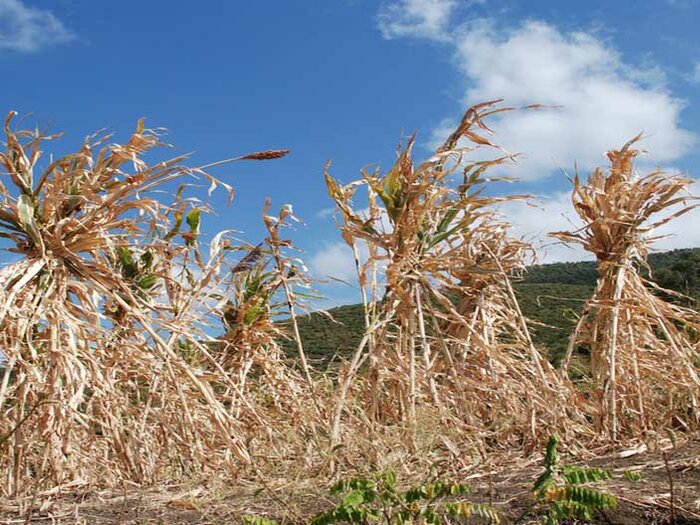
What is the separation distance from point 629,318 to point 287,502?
10.0 feet

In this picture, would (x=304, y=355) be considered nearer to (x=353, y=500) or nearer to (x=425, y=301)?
(x=425, y=301)

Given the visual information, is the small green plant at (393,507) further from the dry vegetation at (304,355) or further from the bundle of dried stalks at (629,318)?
the bundle of dried stalks at (629,318)

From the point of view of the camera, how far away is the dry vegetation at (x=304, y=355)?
3.60 meters

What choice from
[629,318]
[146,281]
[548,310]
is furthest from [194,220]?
[548,310]

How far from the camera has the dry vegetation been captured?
3.60 meters

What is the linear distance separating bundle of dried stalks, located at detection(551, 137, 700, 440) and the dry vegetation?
2 centimetres

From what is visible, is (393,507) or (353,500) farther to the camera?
(393,507)

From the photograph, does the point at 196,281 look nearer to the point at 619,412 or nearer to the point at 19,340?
the point at 19,340

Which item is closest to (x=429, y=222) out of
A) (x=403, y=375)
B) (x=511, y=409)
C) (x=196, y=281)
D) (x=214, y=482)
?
→ (x=403, y=375)

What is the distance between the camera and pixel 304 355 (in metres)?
4.63

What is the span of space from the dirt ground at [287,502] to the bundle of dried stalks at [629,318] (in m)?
1.37

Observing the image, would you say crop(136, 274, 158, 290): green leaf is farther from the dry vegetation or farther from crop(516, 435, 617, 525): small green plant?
crop(516, 435, 617, 525): small green plant

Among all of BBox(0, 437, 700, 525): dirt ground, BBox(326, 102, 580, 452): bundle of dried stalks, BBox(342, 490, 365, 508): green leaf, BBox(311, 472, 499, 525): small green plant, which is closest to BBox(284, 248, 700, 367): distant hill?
BBox(326, 102, 580, 452): bundle of dried stalks

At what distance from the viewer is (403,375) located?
13.9ft
